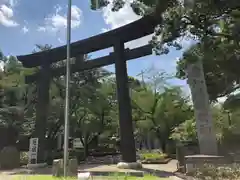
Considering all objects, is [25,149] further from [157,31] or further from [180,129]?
[157,31]

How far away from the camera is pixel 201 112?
993 cm

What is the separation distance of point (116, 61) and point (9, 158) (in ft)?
29.7

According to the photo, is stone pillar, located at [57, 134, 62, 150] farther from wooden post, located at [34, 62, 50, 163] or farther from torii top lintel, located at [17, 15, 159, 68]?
torii top lintel, located at [17, 15, 159, 68]

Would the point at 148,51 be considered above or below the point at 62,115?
above

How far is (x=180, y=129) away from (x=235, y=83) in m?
7.14


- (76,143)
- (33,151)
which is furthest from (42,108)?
(76,143)

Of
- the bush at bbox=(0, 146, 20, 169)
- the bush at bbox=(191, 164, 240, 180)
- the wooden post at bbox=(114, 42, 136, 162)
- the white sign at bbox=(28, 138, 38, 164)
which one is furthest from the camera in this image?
the bush at bbox=(0, 146, 20, 169)

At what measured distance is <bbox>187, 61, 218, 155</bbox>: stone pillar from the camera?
9.64m

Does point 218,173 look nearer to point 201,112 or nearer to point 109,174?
point 201,112

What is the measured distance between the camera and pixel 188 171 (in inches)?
340

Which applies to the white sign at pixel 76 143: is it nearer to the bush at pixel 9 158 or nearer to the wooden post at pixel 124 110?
the bush at pixel 9 158

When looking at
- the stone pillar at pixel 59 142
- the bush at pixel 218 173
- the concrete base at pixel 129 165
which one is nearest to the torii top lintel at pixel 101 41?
the concrete base at pixel 129 165

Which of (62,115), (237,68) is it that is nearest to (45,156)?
(62,115)

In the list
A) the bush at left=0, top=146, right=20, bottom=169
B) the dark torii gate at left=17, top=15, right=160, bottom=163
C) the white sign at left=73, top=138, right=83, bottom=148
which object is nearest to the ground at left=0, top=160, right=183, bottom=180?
the dark torii gate at left=17, top=15, right=160, bottom=163
